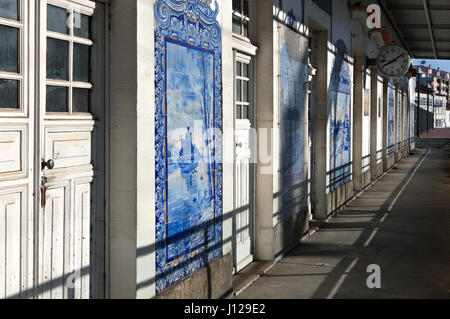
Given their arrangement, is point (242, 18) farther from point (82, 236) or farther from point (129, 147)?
point (82, 236)

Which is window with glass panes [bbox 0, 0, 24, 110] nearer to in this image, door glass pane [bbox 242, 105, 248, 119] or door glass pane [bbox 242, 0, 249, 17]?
door glass pane [bbox 242, 105, 248, 119]

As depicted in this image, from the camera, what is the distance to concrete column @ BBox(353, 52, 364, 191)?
14484 millimetres

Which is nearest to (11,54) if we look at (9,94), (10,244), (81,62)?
(9,94)

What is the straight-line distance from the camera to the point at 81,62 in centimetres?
378

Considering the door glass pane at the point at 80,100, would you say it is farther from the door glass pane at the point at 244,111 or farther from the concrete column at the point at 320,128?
the concrete column at the point at 320,128

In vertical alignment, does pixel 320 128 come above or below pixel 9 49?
below

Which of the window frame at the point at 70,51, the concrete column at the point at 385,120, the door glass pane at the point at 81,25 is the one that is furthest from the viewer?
the concrete column at the point at 385,120

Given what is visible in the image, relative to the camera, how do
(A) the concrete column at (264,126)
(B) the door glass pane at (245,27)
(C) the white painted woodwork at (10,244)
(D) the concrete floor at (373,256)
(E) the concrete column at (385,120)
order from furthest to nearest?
(E) the concrete column at (385,120)
(A) the concrete column at (264,126)
(B) the door glass pane at (245,27)
(D) the concrete floor at (373,256)
(C) the white painted woodwork at (10,244)

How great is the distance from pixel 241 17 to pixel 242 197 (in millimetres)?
1976

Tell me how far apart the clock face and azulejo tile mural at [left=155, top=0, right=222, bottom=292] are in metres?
11.3

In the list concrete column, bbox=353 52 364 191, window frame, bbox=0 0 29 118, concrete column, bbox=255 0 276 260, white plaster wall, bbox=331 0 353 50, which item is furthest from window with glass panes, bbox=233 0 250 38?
concrete column, bbox=353 52 364 191

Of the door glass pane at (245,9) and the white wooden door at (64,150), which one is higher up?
the door glass pane at (245,9)

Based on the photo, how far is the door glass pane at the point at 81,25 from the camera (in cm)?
371

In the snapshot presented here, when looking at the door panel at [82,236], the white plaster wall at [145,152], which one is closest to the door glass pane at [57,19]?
the white plaster wall at [145,152]
